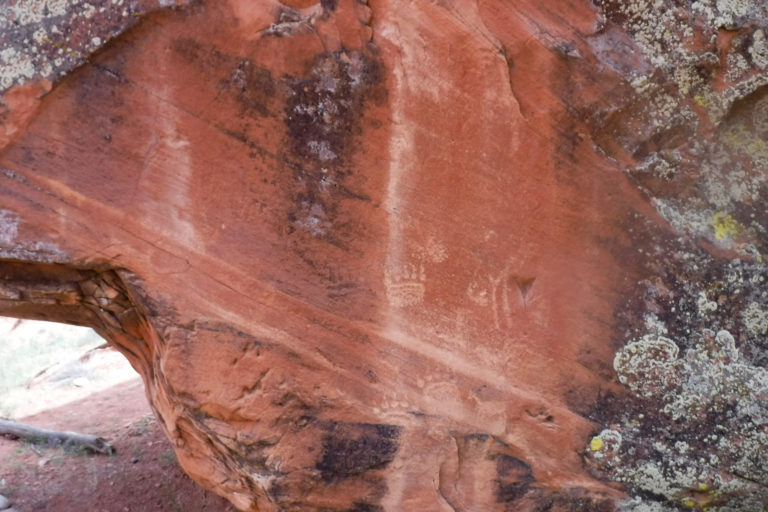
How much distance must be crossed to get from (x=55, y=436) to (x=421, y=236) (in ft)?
12.9

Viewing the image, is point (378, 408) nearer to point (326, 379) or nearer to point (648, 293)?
point (326, 379)

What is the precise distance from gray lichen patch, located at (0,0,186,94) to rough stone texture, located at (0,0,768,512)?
0.01 metres

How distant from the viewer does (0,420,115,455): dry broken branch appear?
544 centimetres

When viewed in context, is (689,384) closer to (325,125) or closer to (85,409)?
→ (325,125)

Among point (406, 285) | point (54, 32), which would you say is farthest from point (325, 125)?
point (54, 32)

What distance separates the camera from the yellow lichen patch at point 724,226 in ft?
11.2

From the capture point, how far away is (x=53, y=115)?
2889 millimetres

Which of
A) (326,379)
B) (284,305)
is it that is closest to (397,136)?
(284,305)

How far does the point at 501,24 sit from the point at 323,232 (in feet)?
4.08

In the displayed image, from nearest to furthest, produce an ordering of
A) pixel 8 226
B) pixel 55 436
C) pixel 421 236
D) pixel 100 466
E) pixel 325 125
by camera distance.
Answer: pixel 8 226 < pixel 325 125 < pixel 421 236 < pixel 100 466 < pixel 55 436

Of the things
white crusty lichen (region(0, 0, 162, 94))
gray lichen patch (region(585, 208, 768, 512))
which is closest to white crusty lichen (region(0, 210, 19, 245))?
white crusty lichen (region(0, 0, 162, 94))

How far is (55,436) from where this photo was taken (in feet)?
18.2

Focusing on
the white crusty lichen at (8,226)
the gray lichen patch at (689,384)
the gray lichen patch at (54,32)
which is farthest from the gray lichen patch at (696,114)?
the white crusty lichen at (8,226)

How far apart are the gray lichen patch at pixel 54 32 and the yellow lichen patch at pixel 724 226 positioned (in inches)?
111
